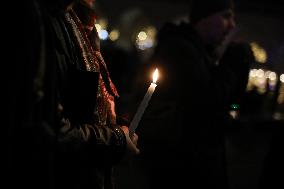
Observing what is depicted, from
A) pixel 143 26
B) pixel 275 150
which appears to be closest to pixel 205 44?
pixel 275 150

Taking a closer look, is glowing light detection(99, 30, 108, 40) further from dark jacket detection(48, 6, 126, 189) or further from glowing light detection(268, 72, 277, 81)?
dark jacket detection(48, 6, 126, 189)

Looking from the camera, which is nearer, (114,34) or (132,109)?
(132,109)

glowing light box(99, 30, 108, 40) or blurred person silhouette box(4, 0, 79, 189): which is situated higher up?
glowing light box(99, 30, 108, 40)

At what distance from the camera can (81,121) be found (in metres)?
1.81

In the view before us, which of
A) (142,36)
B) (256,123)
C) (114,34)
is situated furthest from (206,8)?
(142,36)

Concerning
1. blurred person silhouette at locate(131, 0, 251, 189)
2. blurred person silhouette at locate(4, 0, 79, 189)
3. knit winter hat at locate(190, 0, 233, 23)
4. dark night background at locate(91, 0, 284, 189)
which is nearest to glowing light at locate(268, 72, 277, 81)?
dark night background at locate(91, 0, 284, 189)

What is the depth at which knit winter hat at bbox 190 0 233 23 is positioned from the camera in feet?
12.7

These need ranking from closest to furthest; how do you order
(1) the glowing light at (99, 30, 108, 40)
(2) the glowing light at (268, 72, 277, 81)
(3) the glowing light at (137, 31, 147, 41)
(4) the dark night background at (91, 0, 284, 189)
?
(4) the dark night background at (91, 0, 284, 189) < (2) the glowing light at (268, 72, 277, 81) < (1) the glowing light at (99, 30, 108, 40) < (3) the glowing light at (137, 31, 147, 41)

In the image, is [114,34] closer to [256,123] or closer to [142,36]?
[142,36]

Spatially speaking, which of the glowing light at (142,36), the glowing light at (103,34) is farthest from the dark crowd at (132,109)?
the glowing light at (142,36)

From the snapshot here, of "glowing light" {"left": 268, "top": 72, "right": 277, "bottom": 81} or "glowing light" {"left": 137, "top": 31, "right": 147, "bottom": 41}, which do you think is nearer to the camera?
"glowing light" {"left": 268, "top": 72, "right": 277, "bottom": 81}

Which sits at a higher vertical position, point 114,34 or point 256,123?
point 114,34

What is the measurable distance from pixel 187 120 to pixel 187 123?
0.9 inches

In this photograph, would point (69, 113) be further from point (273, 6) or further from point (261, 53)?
point (273, 6)
